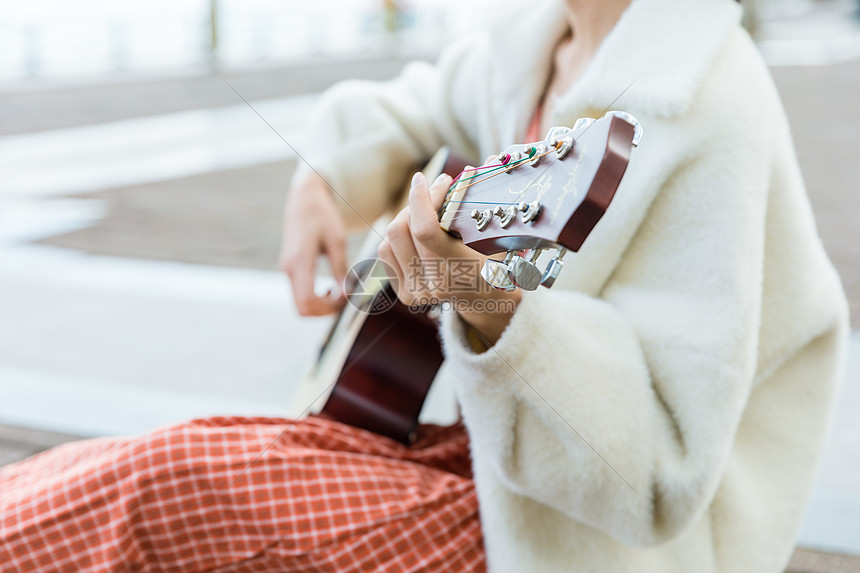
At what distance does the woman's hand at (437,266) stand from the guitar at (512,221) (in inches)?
0.5

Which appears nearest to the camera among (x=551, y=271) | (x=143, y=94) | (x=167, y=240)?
(x=551, y=271)

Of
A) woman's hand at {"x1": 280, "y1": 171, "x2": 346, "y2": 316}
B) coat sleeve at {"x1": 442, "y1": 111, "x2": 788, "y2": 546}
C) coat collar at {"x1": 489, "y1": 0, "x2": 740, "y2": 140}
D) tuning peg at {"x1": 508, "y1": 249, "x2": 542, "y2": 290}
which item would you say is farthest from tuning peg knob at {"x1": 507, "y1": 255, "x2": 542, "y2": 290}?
woman's hand at {"x1": 280, "y1": 171, "x2": 346, "y2": 316}

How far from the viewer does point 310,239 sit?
1.06 metres

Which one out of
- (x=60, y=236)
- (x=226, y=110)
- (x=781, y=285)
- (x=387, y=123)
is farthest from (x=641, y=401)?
(x=226, y=110)

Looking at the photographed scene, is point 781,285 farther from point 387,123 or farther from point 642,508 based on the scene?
point 387,123

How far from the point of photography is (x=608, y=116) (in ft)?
1.45

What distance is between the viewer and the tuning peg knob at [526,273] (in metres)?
0.48

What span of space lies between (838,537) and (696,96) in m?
0.81

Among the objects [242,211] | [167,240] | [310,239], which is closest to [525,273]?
[310,239]

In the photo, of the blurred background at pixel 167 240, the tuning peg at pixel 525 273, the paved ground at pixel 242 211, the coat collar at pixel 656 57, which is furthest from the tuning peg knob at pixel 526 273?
the paved ground at pixel 242 211

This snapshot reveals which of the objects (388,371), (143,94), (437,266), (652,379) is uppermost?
(437,266)

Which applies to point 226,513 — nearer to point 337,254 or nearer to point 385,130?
point 337,254

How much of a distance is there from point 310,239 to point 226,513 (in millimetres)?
464

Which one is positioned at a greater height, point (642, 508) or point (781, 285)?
point (781, 285)
